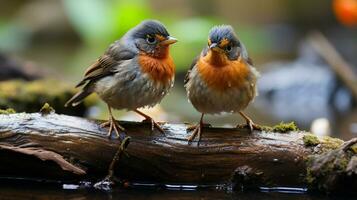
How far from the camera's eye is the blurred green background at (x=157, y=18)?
56.3 feet

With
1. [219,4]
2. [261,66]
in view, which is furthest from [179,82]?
[219,4]

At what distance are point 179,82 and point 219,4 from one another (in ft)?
24.1

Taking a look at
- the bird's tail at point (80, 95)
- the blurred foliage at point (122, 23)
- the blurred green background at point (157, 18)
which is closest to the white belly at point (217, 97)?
the bird's tail at point (80, 95)

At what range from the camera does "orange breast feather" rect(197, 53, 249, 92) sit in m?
5.79

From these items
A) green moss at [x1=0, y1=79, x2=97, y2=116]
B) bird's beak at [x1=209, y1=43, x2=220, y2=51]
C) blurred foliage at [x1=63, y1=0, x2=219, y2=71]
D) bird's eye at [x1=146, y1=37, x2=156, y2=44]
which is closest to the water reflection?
bird's beak at [x1=209, y1=43, x2=220, y2=51]

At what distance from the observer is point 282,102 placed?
12.1 m

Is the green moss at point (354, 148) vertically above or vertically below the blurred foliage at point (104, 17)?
below

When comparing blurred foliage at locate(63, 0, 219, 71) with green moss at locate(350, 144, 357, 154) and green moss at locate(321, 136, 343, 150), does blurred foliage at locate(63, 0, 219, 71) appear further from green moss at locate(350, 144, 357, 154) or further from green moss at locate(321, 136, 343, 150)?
green moss at locate(350, 144, 357, 154)

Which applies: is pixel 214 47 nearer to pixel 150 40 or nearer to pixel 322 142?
pixel 150 40

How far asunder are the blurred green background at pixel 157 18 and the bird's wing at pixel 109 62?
928 centimetres

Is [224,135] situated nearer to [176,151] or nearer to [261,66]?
[176,151]

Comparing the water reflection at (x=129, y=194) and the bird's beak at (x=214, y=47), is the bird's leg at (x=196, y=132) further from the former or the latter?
the bird's beak at (x=214, y=47)

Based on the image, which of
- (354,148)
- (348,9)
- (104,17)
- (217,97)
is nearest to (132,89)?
(217,97)

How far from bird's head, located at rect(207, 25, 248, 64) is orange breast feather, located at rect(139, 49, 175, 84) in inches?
14.8
